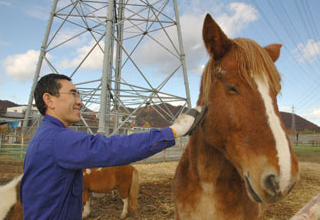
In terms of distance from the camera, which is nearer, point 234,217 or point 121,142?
point 121,142

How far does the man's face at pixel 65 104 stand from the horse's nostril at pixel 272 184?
1.22 m

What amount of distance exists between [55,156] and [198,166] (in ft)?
3.47

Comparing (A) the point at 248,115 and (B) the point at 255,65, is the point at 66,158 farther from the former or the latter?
(B) the point at 255,65

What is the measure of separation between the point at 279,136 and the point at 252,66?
45cm

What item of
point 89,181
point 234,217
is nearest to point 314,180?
point 89,181

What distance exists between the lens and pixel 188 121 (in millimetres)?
1411

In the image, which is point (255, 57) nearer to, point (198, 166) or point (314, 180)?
point (198, 166)

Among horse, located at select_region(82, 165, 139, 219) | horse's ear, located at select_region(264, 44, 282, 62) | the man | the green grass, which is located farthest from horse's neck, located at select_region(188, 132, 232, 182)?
the green grass

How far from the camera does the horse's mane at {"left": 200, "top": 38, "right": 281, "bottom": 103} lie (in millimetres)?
1321

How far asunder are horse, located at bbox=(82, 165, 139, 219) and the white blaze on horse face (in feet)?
14.0

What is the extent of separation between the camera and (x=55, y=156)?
1.23 m

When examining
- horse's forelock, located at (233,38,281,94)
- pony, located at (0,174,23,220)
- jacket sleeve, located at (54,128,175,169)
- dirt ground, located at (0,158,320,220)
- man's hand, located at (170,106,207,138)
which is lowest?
dirt ground, located at (0,158,320,220)

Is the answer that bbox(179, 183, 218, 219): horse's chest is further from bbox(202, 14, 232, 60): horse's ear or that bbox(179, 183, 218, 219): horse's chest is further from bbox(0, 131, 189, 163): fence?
bbox(0, 131, 189, 163): fence

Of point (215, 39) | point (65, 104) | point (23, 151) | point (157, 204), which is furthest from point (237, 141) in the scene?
point (23, 151)
